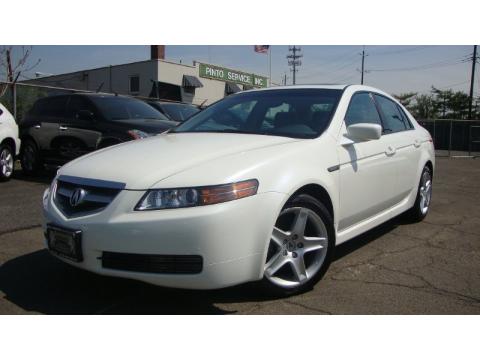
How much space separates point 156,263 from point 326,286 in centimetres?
136

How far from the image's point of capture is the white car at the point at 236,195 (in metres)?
2.66

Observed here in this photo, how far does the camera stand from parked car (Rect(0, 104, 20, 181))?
8109 millimetres

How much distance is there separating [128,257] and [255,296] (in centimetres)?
94

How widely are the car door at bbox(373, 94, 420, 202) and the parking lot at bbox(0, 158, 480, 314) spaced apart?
0.56 metres

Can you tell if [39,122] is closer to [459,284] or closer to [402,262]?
[402,262]

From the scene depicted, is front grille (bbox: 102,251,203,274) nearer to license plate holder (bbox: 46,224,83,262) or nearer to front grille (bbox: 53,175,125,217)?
license plate holder (bbox: 46,224,83,262)

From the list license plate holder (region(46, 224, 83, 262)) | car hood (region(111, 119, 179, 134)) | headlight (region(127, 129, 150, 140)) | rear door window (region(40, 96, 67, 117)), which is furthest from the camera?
rear door window (region(40, 96, 67, 117))

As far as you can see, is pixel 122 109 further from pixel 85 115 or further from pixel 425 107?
pixel 425 107

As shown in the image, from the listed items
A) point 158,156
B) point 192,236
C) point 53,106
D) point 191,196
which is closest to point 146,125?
point 53,106

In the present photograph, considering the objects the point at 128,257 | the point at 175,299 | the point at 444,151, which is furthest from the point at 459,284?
the point at 444,151

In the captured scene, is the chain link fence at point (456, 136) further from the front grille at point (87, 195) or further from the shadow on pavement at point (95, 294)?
the front grille at point (87, 195)

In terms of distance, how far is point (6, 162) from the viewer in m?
8.18

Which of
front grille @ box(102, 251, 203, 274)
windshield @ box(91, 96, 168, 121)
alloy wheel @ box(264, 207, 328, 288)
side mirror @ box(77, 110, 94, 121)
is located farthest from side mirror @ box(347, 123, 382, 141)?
side mirror @ box(77, 110, 94, 121)

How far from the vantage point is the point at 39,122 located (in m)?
8.74
